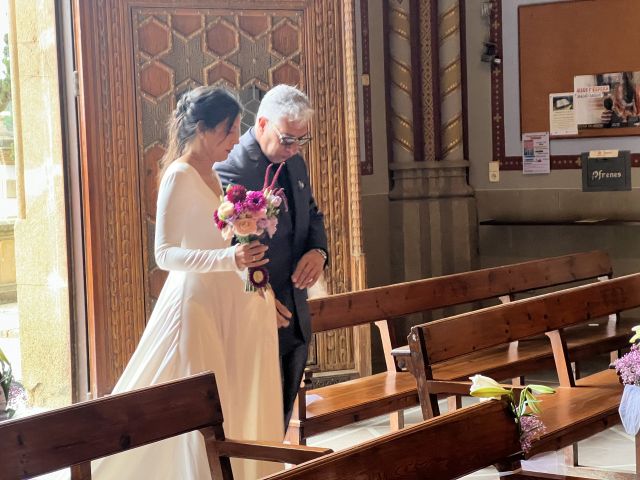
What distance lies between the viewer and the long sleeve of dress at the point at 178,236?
3520 mm

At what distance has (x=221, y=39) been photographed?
6.06 meters

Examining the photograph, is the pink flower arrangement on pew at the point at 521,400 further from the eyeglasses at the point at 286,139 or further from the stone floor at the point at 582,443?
the eyeglasses at the point at 286,139

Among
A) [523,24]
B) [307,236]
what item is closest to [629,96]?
[523,24]

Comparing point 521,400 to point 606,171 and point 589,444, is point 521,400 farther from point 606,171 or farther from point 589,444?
point 606,171

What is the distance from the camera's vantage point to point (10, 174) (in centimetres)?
855

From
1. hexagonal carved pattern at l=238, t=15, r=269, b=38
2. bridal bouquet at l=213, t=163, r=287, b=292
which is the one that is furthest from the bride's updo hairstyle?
hexagonal carved pattern at l=238, t=15, r=269, b=38

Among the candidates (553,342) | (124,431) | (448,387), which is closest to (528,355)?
(553,342)

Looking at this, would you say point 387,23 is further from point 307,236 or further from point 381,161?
point 307,236

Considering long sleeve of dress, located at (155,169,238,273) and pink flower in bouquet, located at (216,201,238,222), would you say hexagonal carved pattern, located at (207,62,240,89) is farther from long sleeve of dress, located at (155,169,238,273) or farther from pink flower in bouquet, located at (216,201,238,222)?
pink flower in bouquet, located at (216,201,238,222)

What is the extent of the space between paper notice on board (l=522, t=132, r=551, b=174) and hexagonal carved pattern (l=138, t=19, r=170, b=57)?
10.2ft

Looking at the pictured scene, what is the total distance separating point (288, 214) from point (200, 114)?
0.54 metres

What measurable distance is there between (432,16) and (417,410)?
10.4 ft

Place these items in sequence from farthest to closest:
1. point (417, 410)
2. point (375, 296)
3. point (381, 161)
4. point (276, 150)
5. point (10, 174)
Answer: point (10, 174)
point (381, 161)
point (417, 410)
point (375, 296)
point (276, 150)

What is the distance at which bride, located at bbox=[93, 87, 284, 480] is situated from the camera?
3.53 metres
